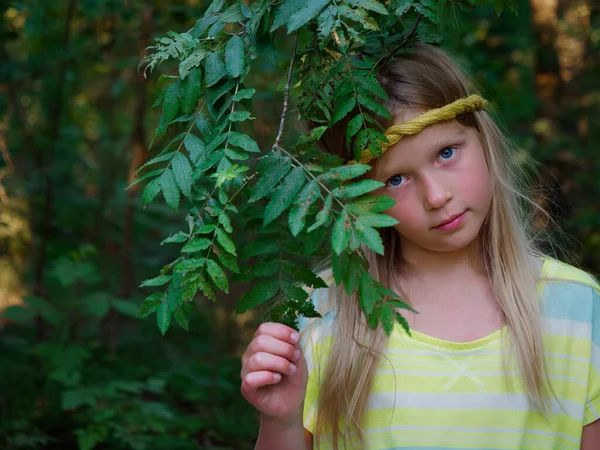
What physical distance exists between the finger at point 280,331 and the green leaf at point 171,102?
0.51m

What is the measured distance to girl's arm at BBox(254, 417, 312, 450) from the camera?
179 cm

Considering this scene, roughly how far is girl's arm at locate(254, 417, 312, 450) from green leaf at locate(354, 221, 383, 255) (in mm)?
615

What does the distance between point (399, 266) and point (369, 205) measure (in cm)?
69

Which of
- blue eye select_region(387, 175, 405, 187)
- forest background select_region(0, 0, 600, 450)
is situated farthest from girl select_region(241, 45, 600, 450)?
forest background select_region(0, 0, 600, 450)

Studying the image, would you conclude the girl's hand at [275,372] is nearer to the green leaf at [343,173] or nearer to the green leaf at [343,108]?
the green leaf at [343,173]

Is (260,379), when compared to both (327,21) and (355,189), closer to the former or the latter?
(355,189)

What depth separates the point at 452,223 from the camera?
5.97 ft

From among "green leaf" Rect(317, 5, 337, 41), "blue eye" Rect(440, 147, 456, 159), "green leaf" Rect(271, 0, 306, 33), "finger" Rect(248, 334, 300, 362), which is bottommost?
"finger" Rect(248, 334, 300, 362)

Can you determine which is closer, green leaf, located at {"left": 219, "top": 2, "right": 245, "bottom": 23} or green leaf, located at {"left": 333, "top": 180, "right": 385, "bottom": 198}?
green leaf, located at {"left": 333, "top": 180, "right": 385, "bottom": 198}

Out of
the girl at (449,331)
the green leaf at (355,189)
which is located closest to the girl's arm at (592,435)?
the girl at (449,331)

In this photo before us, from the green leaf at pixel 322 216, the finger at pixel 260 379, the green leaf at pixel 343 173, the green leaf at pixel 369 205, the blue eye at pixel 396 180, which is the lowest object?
the finger at pixel 260 379

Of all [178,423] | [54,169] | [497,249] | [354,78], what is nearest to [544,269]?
[497,249]

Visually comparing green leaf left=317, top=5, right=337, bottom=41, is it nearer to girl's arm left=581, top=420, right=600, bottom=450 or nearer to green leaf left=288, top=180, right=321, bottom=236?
green leaf left=288, top=180, right=321, bottom=236

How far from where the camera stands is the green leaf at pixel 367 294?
137 centimetres
